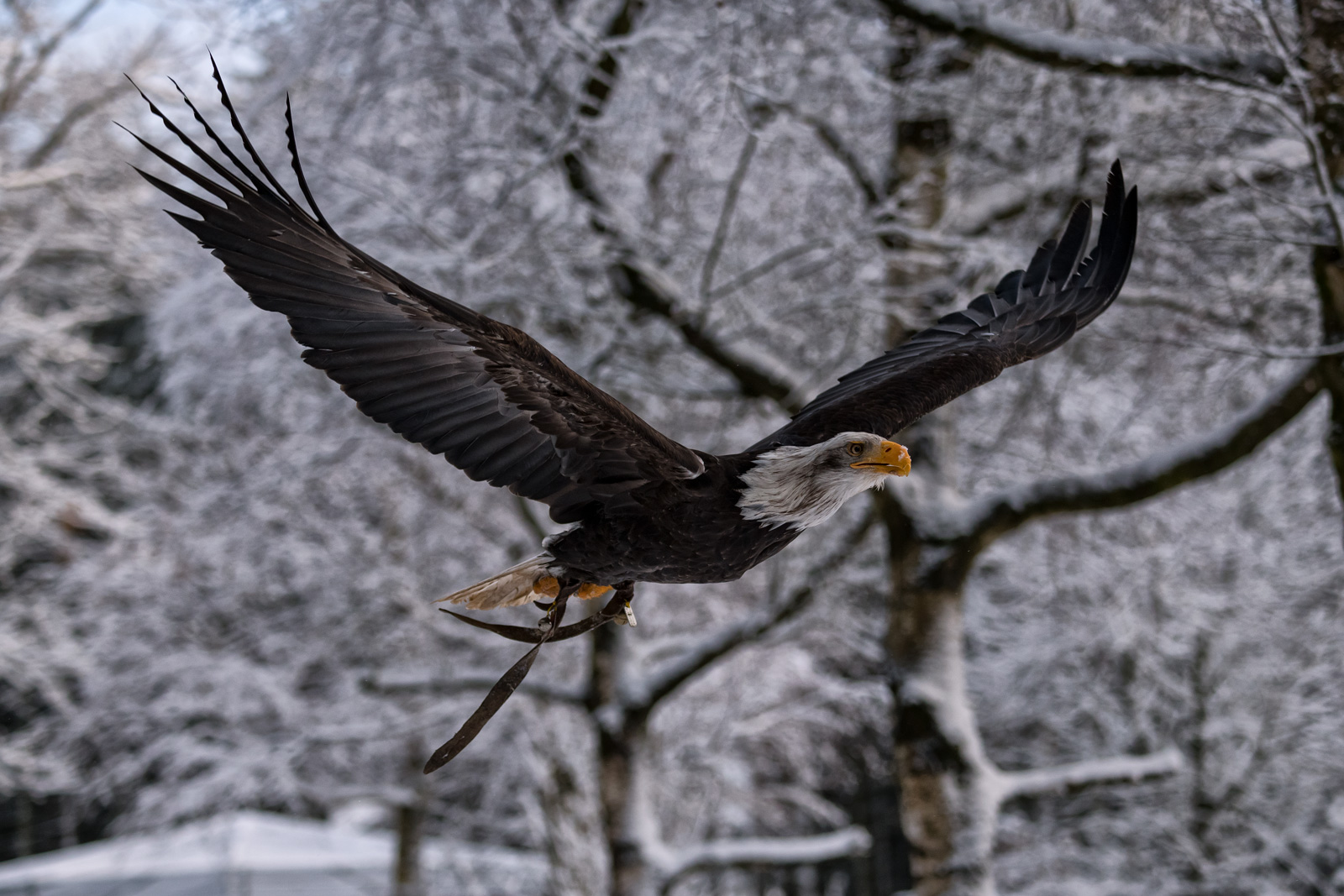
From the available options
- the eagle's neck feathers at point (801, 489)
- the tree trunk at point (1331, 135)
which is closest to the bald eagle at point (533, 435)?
the eagle's neck feathers at point (801, 489)

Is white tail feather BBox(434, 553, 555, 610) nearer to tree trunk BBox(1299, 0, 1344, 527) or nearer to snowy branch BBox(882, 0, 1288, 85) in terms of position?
tree trunk BBox(1299, 0, 1344, 527)

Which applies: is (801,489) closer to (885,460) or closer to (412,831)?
(885,460)

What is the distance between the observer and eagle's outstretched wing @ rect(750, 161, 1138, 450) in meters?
2.73

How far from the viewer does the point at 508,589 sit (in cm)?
256

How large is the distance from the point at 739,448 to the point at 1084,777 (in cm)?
350

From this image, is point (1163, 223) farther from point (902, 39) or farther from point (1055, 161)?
point (902, 39)

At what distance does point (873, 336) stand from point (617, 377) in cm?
157

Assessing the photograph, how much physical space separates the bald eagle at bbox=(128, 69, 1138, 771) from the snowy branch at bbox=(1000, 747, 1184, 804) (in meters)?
3.98

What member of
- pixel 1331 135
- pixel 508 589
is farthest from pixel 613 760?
pixel 1331 135

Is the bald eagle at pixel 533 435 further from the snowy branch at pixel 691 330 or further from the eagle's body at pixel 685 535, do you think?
the snowy branch at pixel 691 330

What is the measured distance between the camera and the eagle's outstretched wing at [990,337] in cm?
273

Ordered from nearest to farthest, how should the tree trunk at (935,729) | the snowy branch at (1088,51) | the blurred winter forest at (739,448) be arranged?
the snowy branch at (1088,51) → the blurred winter forest at (739,448) → the tree trunk at (935,729)

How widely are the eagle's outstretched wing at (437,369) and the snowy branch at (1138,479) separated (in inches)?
125

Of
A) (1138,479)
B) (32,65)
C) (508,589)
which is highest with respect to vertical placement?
(32,65)
